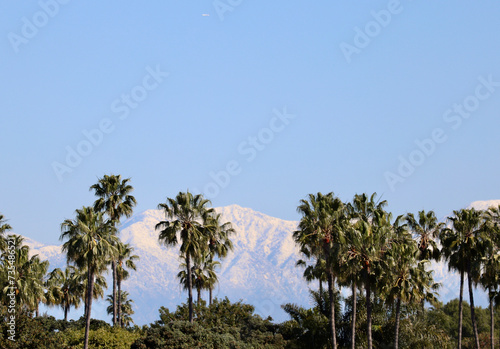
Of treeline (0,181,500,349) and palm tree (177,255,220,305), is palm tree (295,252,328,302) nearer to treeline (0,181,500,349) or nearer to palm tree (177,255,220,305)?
treeline (0,181,500,349)

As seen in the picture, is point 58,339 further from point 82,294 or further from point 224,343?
point 82,294

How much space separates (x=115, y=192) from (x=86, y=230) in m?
15.6

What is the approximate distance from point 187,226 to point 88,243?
10460mm

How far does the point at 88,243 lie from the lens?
155ft

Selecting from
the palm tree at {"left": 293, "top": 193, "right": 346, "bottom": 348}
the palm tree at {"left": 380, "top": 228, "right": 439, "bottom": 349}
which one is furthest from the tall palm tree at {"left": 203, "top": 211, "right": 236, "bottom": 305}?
the palm tree at {"left": 380, "top": 228, "right": 439, "bottom": 349}

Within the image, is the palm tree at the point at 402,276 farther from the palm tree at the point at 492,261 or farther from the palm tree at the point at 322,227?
the palm tree at the point at 492,261

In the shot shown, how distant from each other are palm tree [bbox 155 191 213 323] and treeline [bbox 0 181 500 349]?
3.7 inches

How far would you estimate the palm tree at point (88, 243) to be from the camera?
155 feet

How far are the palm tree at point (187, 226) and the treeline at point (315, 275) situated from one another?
9cm

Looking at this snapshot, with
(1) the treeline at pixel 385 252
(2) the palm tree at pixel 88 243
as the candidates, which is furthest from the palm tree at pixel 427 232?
(2) the palm tree at pixel 88 243

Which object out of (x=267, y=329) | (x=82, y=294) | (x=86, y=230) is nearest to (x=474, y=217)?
(x=267, y=329)

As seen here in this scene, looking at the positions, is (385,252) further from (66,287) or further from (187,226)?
(66,287)

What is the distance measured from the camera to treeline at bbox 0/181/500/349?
4419 cm

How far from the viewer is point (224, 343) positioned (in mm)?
50406
